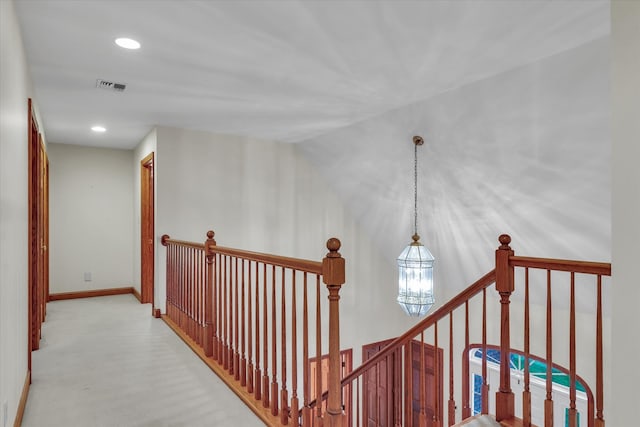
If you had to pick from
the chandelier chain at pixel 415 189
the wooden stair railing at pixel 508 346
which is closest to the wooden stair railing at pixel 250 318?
the wooden stair railing at pixel 508 346

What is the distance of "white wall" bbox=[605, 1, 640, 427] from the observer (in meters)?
1.29

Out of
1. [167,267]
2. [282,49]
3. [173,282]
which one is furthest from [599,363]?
[167,267]

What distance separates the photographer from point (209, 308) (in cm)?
332

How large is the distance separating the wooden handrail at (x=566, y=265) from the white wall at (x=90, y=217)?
570 centimetres

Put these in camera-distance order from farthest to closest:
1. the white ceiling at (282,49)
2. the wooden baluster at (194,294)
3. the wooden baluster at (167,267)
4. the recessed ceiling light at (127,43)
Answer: the wooden baluster at (167,267) → the wooden baluster at (194,294) → the recessed ceiling light at (127,43) → the white ceiling at (282,49)

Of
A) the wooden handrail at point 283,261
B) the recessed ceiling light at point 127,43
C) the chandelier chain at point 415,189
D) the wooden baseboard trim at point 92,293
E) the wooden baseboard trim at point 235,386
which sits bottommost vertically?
the wooden baseboard trim at point 92,293

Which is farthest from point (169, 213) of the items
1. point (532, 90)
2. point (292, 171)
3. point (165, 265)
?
point (532, 90)

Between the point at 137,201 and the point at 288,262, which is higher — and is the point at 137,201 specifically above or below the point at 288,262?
above

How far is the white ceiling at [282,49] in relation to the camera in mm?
2160

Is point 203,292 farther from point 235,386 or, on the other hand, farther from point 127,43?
point 127,43

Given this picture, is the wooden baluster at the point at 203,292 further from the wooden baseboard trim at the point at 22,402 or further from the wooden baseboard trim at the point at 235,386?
the wooden baseboard trim at the point at 22,402

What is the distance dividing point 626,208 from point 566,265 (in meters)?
0.69

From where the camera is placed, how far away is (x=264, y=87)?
338 cm

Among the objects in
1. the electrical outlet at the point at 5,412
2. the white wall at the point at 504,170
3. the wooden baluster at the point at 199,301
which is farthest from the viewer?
the wooden baluster at the point at 199,301
